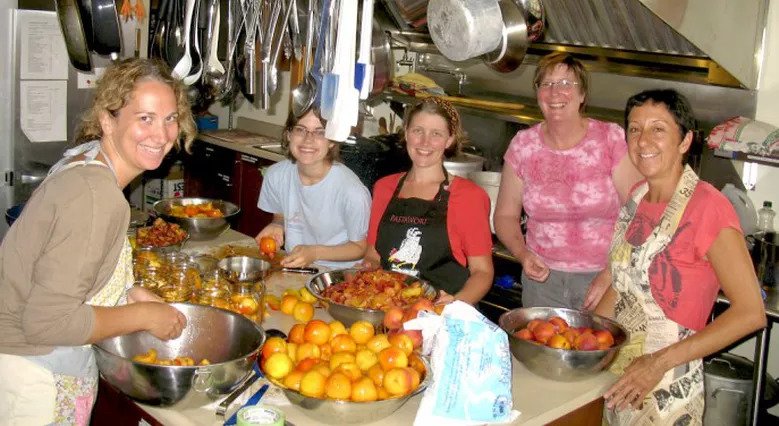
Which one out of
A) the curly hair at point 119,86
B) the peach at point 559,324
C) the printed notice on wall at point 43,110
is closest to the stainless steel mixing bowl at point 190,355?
the curly hair at point 119,86

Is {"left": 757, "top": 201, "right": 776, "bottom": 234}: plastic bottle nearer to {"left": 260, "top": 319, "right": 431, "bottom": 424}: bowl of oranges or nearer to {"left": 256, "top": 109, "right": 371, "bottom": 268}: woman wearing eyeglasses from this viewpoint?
{"left": 256, "top": 109, "right": 371, "bottom": 268}: woman wearing eyeglasses

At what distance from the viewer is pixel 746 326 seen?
7.88 feet

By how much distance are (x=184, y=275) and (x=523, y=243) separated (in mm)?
1514

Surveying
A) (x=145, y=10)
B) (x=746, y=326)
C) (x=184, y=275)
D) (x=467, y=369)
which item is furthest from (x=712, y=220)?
(x=145, y=10)

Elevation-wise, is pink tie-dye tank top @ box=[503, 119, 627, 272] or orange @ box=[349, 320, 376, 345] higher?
pink tie-dye tank top @ box=[503, 119, 627, 272]

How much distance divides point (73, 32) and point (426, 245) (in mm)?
1555

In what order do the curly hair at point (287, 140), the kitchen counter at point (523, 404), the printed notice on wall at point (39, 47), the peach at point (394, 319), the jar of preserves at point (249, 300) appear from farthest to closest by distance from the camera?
the printed notice on wall at point (39, 47) < the curly hair at point (287, 140) < the jar of preserves at point (249, 300) < the peach at point (394, 319) < the kitchen counter at point (523, 404)

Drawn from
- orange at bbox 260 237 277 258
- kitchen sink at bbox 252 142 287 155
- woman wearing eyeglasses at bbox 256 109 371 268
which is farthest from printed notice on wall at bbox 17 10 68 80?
orange at bbox 260 237 277 258

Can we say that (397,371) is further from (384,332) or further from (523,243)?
(523,243)

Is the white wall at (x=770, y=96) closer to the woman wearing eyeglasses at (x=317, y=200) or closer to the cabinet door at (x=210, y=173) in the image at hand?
the woman wearing eyeglasses at (x=317, y=200)

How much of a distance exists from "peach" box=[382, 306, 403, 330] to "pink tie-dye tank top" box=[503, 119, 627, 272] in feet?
4.25

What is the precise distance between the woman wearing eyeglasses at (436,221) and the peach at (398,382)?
3.64ft

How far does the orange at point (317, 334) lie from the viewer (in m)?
2.29

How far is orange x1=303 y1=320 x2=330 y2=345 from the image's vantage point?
2.29 m
